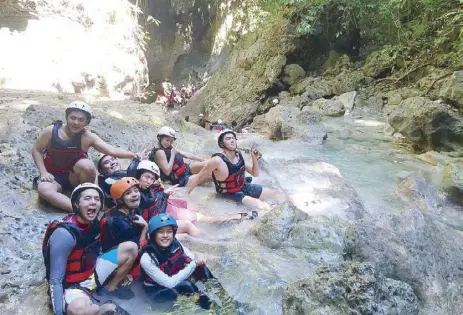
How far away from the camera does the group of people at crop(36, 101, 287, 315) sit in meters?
2.50

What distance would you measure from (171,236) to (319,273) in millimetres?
1121

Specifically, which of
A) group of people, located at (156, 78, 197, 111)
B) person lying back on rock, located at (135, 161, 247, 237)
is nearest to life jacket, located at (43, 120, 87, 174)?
person lying back on rock, located at (135, 161, 247, 237)

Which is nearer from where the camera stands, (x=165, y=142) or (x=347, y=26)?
(x=165, y=142)

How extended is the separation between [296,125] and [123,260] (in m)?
7.34

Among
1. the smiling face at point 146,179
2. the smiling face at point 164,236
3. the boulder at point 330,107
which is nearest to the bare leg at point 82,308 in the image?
the smiling face at point 164,236

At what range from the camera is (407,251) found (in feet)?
10.3

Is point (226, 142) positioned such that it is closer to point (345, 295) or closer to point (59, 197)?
point (59, 197)

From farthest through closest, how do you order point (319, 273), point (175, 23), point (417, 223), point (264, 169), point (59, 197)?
1. point (175, 23)
2. point (264, 169)
3. point (59, 197)
4. point (417, 223)
5. point (319, 273)

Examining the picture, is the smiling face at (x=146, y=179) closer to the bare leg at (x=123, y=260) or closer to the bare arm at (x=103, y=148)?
the bare arm at (x=103, y=148)

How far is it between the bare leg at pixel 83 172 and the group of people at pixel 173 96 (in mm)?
13998

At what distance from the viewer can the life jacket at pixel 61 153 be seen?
394 cm

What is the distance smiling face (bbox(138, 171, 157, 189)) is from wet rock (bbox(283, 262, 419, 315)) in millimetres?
1829

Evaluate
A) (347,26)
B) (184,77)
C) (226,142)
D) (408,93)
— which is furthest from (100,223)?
(184,77)

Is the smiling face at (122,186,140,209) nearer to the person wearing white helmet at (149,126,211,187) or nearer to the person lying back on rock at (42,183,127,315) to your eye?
the person lying back on rock at (42,183,127,315)
